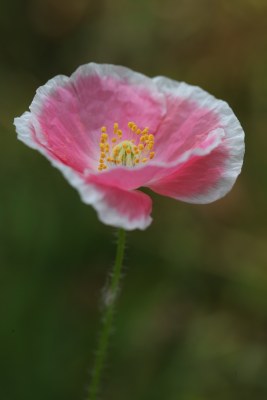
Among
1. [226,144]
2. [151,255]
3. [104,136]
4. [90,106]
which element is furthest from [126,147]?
[151,255]

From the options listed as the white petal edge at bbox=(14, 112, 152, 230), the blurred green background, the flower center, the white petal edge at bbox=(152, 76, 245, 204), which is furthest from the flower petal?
the blurred green background

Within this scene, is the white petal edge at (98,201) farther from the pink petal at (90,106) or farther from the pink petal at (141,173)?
the pink petal at (90,106)

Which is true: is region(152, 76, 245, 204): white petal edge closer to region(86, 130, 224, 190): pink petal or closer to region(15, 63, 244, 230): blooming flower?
region(15, 63, 244, 230): blooming flower

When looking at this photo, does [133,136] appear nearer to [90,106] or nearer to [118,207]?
[90,106]

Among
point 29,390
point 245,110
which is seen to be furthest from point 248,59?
point 29,390

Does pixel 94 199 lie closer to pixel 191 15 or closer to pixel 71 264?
pixel 71 264

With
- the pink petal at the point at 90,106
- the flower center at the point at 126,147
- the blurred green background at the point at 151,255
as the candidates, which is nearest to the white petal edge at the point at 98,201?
the pink petal at the point at 90,106
